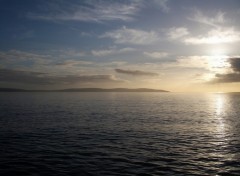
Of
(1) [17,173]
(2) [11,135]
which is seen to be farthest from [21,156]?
(2) [11,135]

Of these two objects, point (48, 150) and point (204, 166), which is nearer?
point (204, 166)

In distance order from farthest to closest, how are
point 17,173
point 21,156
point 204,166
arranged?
point 21,156 → point 204,166 → point 17,173

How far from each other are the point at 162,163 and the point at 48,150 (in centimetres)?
1483

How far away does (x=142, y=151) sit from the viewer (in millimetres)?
33562

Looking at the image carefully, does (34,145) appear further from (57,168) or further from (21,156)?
(57,168)

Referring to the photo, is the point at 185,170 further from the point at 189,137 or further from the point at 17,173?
the point at 189,137

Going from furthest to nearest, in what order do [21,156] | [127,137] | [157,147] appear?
[127,137] < [157,147] < [21,156]

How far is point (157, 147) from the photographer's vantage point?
3600 centimetres

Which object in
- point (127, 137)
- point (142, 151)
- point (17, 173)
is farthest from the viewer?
point (127, 137)

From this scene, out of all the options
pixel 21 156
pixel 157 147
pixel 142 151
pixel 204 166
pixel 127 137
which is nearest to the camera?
pixel 204 166

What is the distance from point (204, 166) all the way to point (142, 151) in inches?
338

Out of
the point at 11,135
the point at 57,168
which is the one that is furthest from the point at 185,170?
the point at 11,135

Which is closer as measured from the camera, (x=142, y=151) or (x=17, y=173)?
(x=17, y=173)

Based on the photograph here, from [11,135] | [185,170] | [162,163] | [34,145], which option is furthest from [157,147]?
[11,135]
